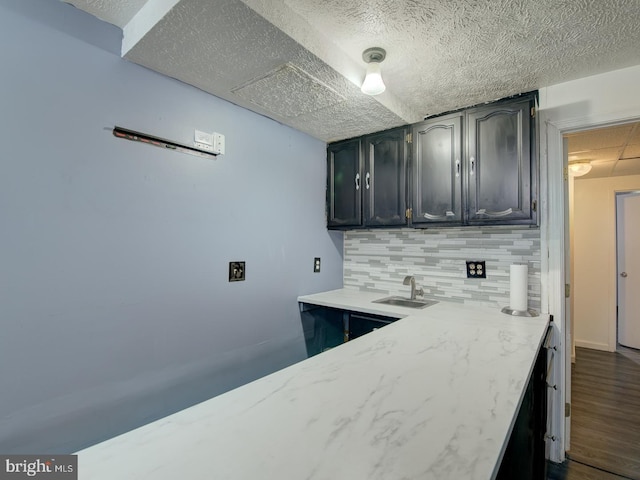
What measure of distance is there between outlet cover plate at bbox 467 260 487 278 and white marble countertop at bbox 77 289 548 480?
990mm

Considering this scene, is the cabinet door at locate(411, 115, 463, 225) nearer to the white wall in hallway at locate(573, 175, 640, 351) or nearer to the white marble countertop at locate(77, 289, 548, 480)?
the white marble countertop at locate(77, 289, 548, 480)

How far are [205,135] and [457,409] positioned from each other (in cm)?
171

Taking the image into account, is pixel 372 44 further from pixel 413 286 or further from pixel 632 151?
pixel 632 151

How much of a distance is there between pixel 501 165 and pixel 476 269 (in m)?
0.72

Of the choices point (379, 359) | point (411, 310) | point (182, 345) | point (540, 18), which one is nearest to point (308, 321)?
point (411, 310)

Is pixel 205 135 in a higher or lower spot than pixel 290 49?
lower

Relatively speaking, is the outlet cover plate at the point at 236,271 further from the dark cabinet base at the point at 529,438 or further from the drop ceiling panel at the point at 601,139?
the drop ceiling panel at the point at 601,139

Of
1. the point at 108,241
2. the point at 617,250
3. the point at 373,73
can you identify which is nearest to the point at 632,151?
the point at 617,250

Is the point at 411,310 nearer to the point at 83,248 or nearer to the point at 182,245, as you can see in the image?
the point at 182,245

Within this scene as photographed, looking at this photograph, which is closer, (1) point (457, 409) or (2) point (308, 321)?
(1) point (457, 409)

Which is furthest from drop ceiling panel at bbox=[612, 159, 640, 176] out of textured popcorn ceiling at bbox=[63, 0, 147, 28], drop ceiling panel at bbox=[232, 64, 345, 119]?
textured popcorn ceiling at bbox=[63, 0, 147, 28]

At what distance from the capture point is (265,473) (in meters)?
0.56

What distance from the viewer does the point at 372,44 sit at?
4.83 feet

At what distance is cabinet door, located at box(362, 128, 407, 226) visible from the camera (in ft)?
7.29
